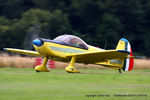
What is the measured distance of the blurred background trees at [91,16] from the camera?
38844mm

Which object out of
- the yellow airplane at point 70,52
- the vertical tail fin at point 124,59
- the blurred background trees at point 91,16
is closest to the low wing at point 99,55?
the yellow airplane at point 70,52

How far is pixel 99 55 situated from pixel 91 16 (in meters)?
30.0

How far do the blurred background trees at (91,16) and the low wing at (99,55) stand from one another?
903 inches

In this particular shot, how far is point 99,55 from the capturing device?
13617 millimetres

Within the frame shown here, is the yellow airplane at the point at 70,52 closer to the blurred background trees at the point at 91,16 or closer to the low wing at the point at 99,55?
the low wing at the point at 99,55

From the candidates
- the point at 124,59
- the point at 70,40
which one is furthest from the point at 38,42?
the point at 124,59

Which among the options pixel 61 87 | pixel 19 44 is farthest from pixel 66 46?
pixel 19 44

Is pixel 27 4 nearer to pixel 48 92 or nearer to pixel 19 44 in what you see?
pixel 19 44

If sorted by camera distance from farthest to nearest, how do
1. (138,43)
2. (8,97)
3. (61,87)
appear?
1. (138,43)
2. (61,87)
3. (8,97)

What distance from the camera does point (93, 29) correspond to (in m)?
41.8

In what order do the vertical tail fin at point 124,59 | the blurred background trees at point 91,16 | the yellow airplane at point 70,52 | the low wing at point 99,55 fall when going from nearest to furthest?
1. the low wing at point 99,55
2. the yellow airplane at point 70,52
3. the vertical tail fin at point 124,59
4. the blurred background trees at point 91,16

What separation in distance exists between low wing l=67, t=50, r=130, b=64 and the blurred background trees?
903 inches

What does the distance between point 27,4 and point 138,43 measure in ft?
58.7

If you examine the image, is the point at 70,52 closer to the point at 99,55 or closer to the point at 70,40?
the point at 70,40
